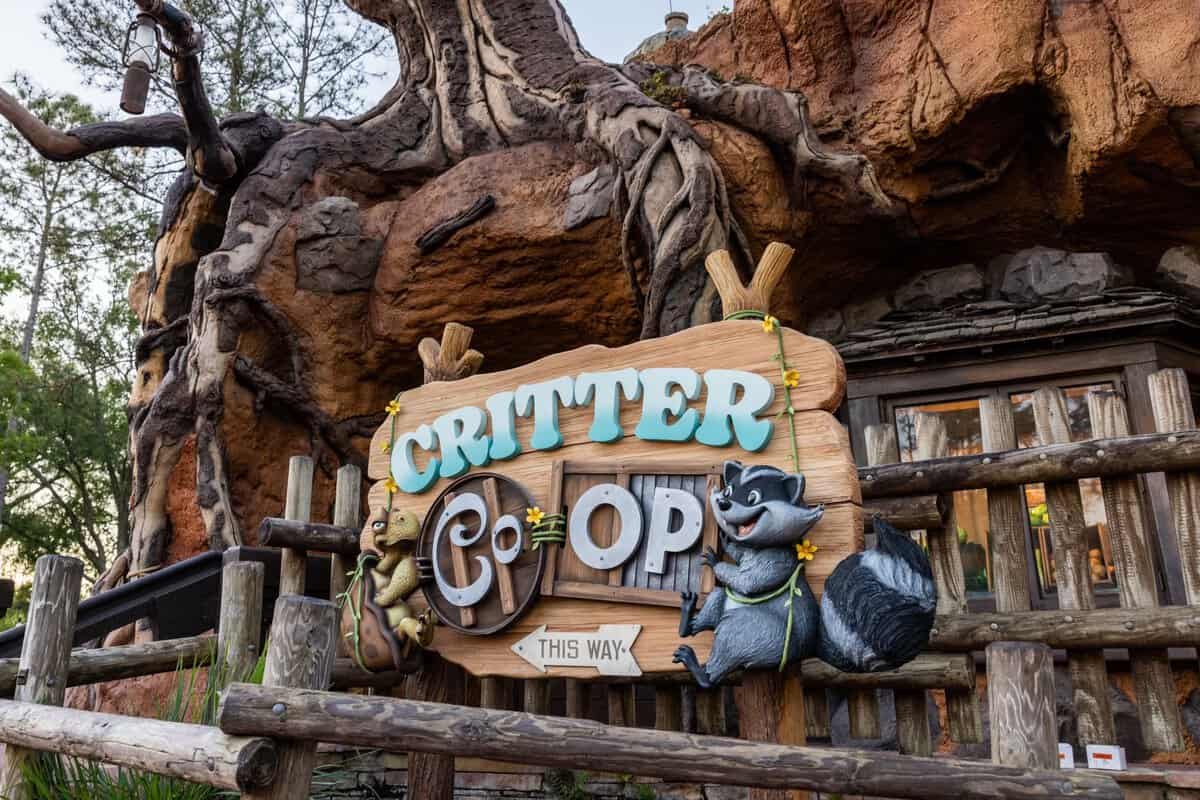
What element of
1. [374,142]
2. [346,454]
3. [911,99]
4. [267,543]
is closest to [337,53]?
[374,142]

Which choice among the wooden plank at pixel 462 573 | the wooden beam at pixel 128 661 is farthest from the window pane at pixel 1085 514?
the wooden beam at pixel 128 661

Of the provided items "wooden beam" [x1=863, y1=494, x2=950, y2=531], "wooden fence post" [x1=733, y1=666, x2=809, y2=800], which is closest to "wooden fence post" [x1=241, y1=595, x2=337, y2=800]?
"wooden fence post" [x1=733, y1=666, x2=809, y2=800]

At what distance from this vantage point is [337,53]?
45.2 feet

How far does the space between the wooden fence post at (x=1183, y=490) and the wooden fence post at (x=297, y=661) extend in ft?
8.30

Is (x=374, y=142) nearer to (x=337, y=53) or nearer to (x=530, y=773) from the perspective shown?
(x=530, y=773)

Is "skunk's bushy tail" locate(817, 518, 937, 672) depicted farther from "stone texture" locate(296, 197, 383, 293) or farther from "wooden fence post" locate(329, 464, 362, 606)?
"stone texture" locate(296, 197, 383, 293)

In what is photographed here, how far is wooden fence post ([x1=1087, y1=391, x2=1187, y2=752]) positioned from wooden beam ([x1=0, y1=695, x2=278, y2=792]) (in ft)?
→ 8.25

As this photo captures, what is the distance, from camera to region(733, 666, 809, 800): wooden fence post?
243 cm

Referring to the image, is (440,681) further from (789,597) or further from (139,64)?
(139,64)

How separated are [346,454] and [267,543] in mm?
2670

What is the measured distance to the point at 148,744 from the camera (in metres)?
2.55

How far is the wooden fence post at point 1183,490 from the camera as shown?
2.72 meters

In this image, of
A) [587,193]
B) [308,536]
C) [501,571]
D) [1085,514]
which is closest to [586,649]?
[501,571]

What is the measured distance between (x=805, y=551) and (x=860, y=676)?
1009 millimetres
